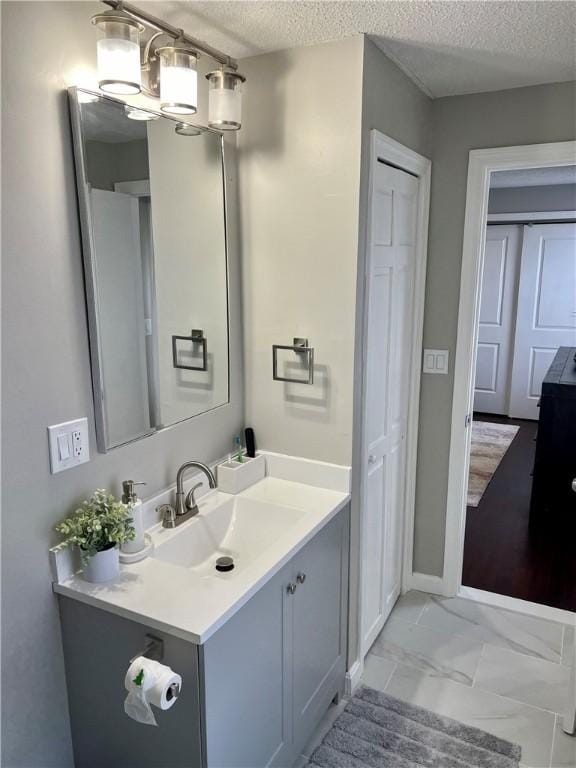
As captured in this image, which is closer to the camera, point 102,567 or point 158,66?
point 102,567

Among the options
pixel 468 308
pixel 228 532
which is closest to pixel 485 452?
pixel 468 308

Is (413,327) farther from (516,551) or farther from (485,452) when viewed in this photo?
(485,452)

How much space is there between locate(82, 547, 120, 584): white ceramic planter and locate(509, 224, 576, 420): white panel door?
17.8 feet

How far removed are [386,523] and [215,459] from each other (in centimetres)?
92

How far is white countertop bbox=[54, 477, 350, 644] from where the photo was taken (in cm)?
136

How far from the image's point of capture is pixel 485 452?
5102 millimetres

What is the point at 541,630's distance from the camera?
266 centimetres

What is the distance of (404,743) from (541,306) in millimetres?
4889

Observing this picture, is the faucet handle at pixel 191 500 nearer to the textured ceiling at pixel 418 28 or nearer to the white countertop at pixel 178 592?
the white countertop at pixel 178 592

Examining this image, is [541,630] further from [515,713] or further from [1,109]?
[1,109]

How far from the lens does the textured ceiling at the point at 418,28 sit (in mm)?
1609

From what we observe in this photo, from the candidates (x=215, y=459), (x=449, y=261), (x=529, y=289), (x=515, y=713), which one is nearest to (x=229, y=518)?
(x=215, y=459)

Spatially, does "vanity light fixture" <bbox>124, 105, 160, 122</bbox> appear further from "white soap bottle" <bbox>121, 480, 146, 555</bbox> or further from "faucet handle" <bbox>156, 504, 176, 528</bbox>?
"faucet handle" <bbox>156, 504, 176, 528</bbox>

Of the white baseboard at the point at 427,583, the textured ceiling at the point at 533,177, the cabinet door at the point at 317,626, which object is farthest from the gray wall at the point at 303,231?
the textured ceiling at the point at 533,177
